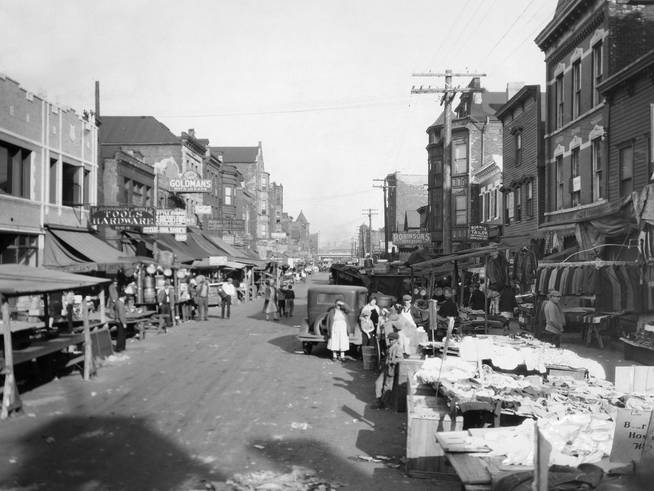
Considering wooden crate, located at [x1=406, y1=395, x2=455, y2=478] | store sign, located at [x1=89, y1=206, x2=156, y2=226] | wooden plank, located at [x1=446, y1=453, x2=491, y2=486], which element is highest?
store sign, located at [x1=89, y1=206, x2=156, y2=226]

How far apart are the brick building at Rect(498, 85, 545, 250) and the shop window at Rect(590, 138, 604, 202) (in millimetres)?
5358

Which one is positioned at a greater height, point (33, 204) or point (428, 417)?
point (33, 204)

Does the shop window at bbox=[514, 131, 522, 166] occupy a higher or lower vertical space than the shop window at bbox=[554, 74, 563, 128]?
lower

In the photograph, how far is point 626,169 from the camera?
20469 millimetres

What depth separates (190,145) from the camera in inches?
2002

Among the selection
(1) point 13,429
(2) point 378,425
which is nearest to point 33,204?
(1) point 13,429

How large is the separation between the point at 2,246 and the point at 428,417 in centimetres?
1948

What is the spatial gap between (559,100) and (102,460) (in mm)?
23803

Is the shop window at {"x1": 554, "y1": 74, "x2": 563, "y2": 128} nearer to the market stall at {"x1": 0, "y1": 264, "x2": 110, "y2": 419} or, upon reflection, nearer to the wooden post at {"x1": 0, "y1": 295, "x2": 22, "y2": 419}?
the market stall at {"x1": 0, "y1": 264, "x2": 110, "y2": 419}

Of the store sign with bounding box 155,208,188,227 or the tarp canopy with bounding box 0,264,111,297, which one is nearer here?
the tarp canopy with bounding box 0,264,111,297

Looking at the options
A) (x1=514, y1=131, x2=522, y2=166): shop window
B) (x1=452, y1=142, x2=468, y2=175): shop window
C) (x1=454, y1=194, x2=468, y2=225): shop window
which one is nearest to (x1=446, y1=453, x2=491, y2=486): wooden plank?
(x1=514, y1=131, x2=522, y2=166): shop window

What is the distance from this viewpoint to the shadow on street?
287 inches

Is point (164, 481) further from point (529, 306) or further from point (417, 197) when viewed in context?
→ point (417, 197)

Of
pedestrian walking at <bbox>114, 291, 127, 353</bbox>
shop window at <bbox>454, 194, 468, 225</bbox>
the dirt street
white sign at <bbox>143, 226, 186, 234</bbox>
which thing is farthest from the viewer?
shop window at <bbox>454, 194, 468, 225</bbox>
